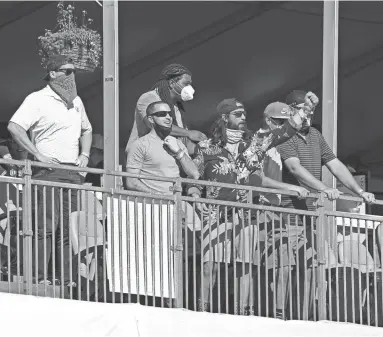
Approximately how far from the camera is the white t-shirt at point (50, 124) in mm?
12812

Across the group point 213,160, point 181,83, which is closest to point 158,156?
point 213,160

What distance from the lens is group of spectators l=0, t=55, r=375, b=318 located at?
1215cm

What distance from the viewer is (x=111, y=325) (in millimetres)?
11633

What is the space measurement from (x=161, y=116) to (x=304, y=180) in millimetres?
1382

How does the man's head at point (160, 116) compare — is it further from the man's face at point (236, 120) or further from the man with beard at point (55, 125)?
the man with beard at point (55, 125)

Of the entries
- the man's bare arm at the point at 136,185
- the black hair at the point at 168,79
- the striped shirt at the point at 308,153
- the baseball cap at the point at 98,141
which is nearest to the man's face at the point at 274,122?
the striped shirt at the point at 308,153

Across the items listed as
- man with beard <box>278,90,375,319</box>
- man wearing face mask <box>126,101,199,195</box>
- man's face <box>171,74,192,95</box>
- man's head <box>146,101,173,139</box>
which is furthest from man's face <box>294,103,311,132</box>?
man's head <box>146,101,173,139</box>

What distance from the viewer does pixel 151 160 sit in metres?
12.7

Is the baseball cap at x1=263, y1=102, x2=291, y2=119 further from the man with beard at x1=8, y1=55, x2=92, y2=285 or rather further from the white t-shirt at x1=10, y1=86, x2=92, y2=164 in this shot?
the white t-shirt at x1=10, y1=86, x2=92, y2=164

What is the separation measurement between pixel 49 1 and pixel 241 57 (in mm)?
2074

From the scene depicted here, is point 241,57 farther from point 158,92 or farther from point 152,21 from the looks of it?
point 158,92

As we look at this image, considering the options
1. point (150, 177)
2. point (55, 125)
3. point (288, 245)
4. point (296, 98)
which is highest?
point (296, 98)

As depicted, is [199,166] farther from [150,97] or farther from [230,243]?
[230,243]

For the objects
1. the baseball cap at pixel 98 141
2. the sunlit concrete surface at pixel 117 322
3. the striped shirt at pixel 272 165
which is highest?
the baseball cap at pixel 98 141
